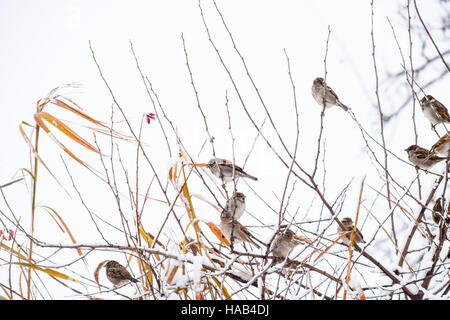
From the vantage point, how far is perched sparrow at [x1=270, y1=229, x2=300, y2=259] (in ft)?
9.56

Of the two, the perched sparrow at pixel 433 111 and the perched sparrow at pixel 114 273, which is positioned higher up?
the perched sparrow at pixel 433 111

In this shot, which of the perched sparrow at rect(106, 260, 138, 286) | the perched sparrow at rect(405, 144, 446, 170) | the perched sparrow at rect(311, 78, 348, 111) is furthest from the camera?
the perched sparrow at rect(311, 78, 348, 111)

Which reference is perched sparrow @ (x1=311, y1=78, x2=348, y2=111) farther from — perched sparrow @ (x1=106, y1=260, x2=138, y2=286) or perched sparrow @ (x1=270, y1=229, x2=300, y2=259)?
perched sparrow @ (x1=106, y1=260, x2=138, y2=286)

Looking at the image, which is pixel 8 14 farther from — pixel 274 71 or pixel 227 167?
pixel 227 167

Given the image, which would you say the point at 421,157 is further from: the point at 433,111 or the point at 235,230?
the point at 235,230

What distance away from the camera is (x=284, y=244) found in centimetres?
302

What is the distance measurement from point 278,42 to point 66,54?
9.33m

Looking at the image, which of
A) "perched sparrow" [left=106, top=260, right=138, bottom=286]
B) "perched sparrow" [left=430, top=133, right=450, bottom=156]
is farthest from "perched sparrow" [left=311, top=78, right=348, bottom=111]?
"perched sparrow" [left=106, top=260, right=138, bottom=286]

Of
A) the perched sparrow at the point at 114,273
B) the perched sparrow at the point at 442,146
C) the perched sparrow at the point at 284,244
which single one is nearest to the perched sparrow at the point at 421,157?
the perched sparrow at the point at 442,146

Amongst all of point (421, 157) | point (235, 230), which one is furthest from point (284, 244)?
point (421, 157)

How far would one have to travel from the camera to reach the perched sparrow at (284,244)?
2.91 m

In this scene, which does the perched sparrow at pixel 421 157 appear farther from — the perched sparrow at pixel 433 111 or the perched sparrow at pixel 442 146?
the perched sparrow at pixel 433 111
